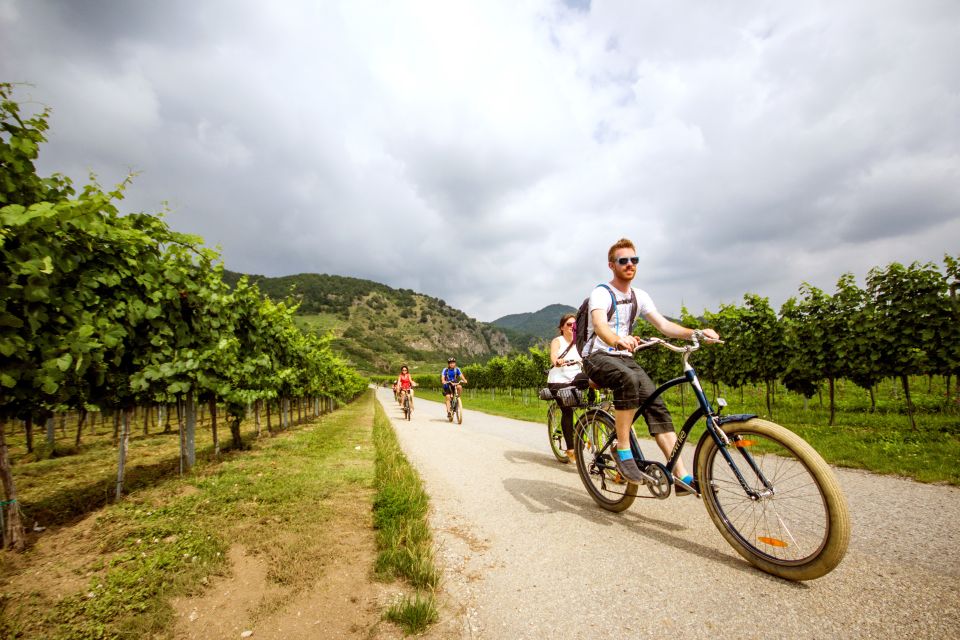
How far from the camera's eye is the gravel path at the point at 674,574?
76.9 inches

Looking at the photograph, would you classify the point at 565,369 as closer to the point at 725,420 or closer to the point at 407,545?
the point at 725,420

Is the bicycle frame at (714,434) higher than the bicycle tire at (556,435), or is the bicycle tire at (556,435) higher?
the bicycle frame at (714,434)

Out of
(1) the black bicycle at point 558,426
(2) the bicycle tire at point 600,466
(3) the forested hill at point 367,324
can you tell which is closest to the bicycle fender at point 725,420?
(2) the bicycle tire at point 600,466

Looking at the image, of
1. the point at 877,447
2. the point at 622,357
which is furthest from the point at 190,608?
the point at 877,447

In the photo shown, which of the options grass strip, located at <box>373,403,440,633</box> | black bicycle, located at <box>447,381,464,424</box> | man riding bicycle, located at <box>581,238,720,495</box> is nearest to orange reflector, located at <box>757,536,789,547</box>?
man riding bicycle, located at <box>581,238,720,495</box>

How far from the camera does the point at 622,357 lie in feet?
11.7

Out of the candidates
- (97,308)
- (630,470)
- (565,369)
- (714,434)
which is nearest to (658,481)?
(630,470)

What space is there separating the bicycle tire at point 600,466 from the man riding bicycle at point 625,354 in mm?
248

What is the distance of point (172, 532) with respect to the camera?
139 inches

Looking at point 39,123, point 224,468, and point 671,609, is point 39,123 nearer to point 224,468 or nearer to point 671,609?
point 224,468

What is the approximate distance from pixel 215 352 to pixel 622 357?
20.1 feet

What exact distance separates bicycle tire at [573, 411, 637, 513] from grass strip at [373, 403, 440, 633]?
175 centimetres

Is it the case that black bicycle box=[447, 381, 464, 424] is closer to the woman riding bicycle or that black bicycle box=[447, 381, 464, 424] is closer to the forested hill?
the woman riding bicycle

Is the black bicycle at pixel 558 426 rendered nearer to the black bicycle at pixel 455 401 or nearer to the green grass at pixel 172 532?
the green grass at pixel 172 532
